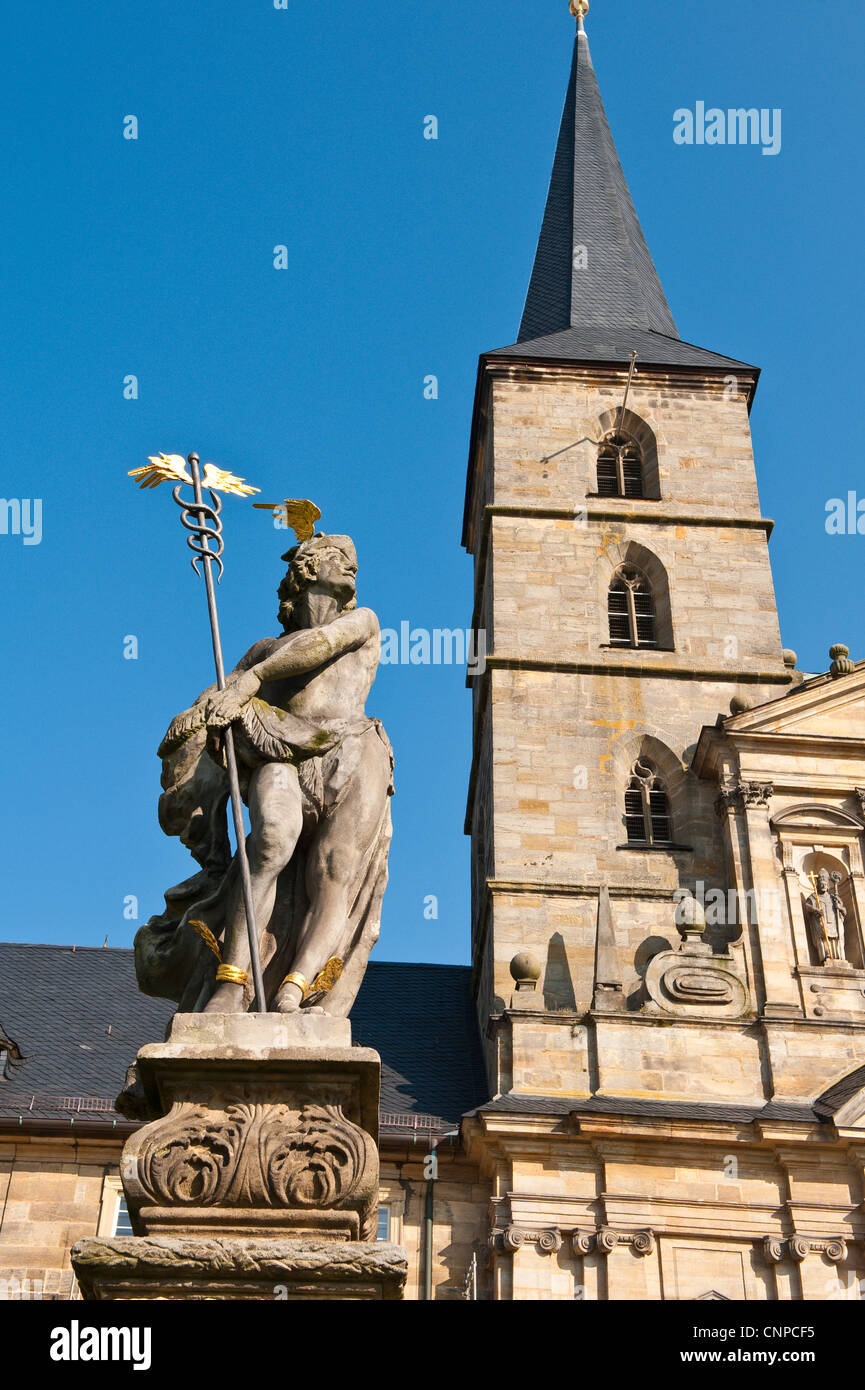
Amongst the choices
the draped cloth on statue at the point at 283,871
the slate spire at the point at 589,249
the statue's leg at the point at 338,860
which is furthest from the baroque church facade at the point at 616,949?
the statue's leg at the point at 338,860

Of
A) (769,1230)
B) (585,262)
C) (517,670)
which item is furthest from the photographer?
(585,262)

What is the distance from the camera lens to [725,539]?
A: 23875mm

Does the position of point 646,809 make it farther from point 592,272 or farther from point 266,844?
point 266,844

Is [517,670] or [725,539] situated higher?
[725,539]

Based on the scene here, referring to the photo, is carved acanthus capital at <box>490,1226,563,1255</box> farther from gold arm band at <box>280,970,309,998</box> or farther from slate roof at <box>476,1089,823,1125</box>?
gold arm band at <box>280,970,309,998</box>

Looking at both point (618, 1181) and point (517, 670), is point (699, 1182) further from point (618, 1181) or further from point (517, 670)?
point (517, 670)

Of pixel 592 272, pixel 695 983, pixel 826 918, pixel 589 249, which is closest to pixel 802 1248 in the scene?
pixel 695 983

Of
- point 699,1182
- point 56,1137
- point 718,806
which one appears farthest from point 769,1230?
point 56,1137

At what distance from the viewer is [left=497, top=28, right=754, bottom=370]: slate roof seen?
2688cm

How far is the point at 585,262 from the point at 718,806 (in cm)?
1430

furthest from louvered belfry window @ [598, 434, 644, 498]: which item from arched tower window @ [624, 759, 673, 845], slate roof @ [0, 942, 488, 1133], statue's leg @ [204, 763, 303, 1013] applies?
statue's leg @ [204, 763, 303, 1013]

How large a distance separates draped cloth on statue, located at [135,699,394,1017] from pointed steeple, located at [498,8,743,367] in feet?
68.6

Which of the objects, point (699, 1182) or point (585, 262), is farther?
point (585, 262)

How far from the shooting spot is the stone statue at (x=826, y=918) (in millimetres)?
18703
